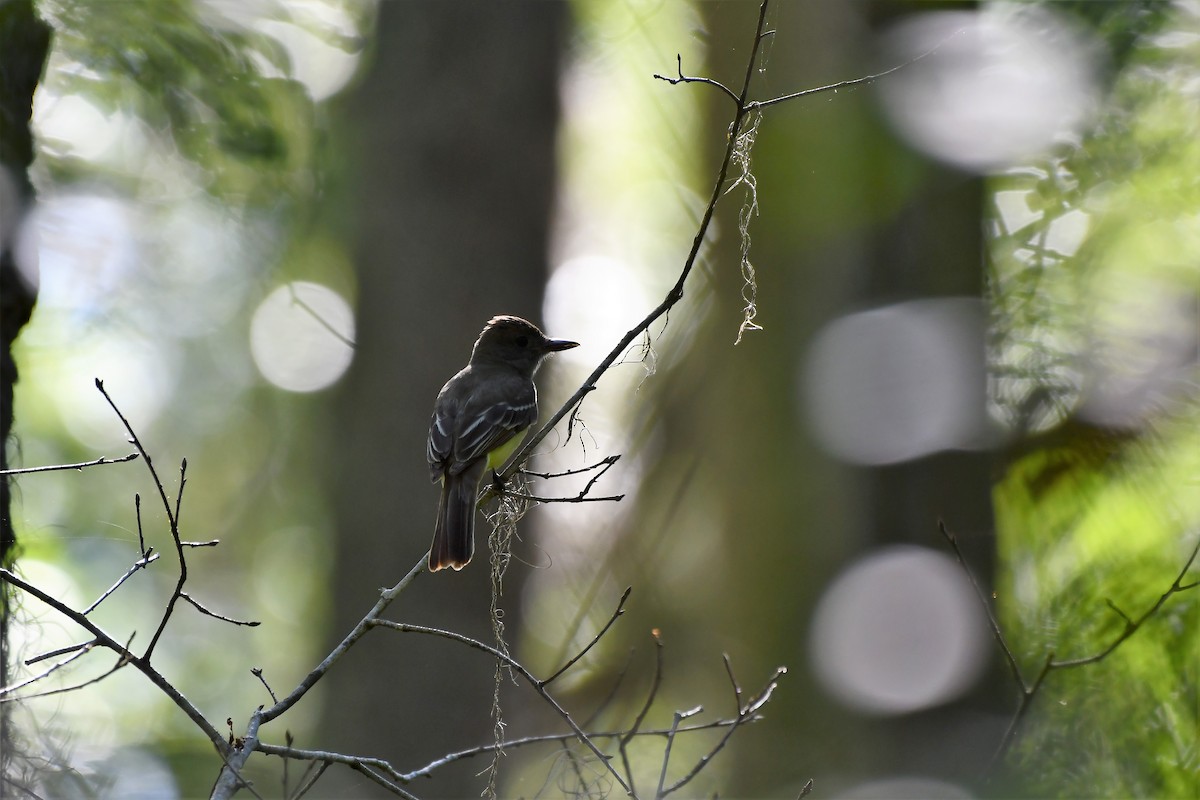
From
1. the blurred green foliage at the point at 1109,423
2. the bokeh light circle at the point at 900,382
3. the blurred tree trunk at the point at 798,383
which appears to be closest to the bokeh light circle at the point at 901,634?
the blurred tree trunk at the point at 798,383

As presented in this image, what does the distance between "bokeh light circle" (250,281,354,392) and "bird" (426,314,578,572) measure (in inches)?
55.1

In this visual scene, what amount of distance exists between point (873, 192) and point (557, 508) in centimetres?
213

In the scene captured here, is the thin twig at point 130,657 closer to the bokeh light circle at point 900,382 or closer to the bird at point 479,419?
the bird at point 479,419

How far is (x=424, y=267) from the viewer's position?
5406mm

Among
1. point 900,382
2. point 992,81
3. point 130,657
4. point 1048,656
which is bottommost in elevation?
point 1048,656

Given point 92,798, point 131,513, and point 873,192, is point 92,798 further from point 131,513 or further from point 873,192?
point 873,192

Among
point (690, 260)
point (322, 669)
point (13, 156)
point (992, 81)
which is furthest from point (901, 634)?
point (13, 156)

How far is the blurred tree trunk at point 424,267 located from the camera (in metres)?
4.98

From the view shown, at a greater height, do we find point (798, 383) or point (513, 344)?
point (513, 344)

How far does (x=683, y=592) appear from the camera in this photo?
5.49m

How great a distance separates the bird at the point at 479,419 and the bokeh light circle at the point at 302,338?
1.40m

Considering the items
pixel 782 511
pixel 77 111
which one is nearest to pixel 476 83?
pixel 77 111

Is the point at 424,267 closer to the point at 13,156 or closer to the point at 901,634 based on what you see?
the point at 13,156

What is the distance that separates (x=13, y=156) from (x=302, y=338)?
4.09 metres
